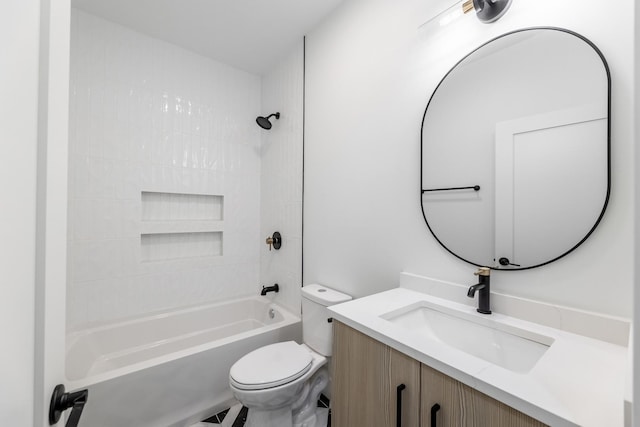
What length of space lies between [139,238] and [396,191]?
188cm

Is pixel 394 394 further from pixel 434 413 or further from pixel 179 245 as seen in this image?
pixel 179 245

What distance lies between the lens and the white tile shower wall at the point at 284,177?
212cm

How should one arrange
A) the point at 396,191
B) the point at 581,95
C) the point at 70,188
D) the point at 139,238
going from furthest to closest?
the point at 139,238
the point at 70,188
the point at 396,191
the point at 581,95

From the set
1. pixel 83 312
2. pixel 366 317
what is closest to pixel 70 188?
pixel 83 312

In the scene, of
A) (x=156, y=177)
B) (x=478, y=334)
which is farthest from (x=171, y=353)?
(x=478, y=334)

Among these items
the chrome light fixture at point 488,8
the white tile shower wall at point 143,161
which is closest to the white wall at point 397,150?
the chrome light fixture at point 488,8

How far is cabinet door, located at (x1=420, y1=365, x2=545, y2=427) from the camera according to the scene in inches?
23.7

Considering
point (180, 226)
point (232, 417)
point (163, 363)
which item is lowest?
point (232, 417)

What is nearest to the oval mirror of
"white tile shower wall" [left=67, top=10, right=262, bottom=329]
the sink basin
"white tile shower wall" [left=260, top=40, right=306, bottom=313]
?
the sink basin

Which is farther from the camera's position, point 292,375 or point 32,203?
point 292,375

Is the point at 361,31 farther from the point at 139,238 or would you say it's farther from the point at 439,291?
the point at 139,238

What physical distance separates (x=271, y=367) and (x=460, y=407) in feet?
3.20

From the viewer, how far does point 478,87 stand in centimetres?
111

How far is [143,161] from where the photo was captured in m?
2.02
